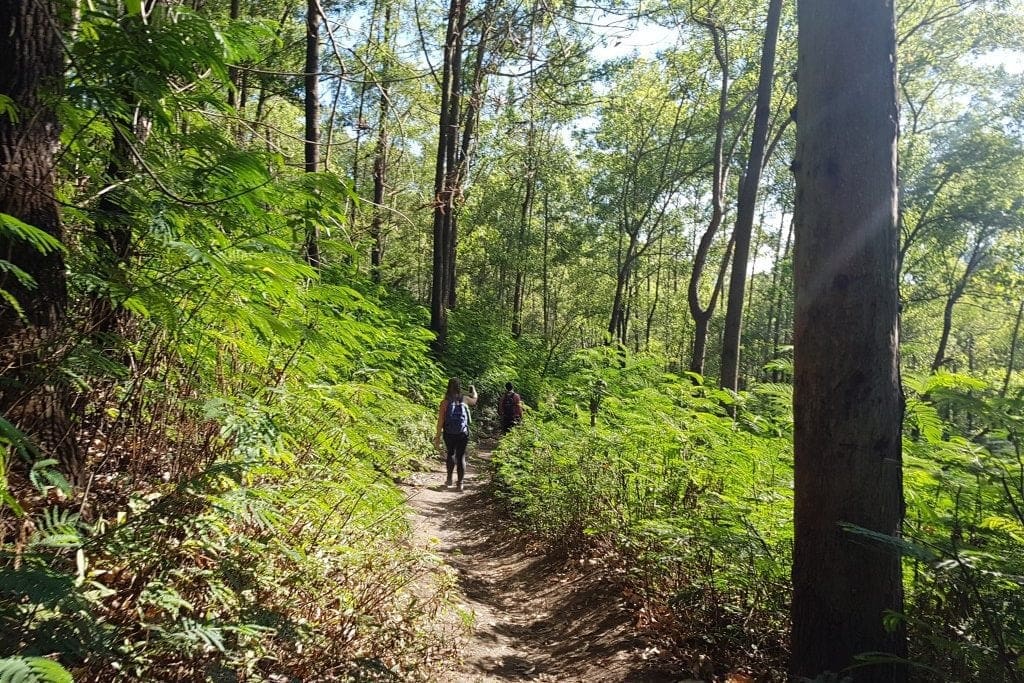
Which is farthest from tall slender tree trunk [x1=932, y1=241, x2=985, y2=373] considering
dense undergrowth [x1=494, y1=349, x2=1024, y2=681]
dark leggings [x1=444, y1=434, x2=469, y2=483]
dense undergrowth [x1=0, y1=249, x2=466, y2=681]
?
dense undergrowth [x1=0, y1=249, x2=466, y2=681]

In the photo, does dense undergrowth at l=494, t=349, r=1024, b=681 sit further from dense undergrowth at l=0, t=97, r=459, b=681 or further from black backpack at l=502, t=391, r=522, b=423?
black backpack at l=502, t=391, r=522, b=423

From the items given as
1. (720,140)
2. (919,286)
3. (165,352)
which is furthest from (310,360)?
(919,286)

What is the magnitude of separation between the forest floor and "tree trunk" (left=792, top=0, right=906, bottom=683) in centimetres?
147

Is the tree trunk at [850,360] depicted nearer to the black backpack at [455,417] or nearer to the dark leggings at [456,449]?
the black backpack at [455,417]

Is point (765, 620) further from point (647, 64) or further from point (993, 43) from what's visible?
point (647, 64)

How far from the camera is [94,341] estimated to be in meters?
3.16

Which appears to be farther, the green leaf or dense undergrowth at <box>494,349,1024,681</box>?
dense undergrowth at <box>494,349,1024,681</box>

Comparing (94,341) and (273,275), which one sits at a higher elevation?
(273,275)

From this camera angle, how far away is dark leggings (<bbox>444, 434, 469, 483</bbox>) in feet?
32.7

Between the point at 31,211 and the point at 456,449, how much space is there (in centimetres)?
812

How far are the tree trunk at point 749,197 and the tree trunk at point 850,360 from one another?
7823 mm

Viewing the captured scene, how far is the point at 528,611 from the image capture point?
6.21 meters

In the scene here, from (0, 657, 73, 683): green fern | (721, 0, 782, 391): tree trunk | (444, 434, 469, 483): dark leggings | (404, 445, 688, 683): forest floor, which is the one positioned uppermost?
(721, 0, 782, 391): tree trunk

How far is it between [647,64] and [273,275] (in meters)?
23.6
